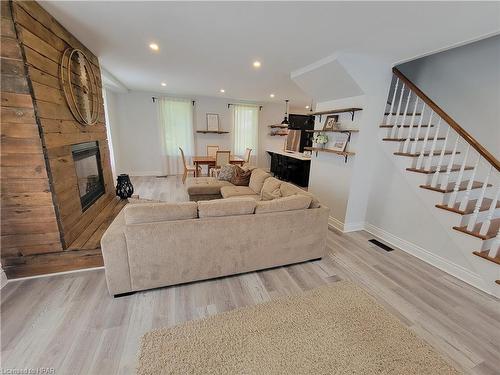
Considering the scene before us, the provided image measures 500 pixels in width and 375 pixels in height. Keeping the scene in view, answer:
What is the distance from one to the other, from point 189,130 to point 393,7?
232 inches

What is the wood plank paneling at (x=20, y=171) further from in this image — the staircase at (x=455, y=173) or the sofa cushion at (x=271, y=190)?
the staircase at (x=455, y=173)

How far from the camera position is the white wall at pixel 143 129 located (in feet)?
19.9

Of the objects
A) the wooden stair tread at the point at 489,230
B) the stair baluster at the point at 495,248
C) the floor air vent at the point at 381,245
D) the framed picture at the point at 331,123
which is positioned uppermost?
the framed picture at the point at 331,123

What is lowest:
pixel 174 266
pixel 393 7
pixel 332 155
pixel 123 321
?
pixel 123 321

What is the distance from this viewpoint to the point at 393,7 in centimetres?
166

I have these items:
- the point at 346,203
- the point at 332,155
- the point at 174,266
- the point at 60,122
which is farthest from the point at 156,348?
the point at 332,155

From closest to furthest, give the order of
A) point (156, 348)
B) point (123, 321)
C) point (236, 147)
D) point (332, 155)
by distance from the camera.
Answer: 1. point (156, 348)
2. point (123, 321)
3. point (332, 155)
4. point (236, 147)

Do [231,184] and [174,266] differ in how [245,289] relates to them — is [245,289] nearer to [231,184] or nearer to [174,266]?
[174,266]

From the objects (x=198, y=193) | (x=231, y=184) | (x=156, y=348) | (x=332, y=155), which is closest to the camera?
(x=156, y=348)

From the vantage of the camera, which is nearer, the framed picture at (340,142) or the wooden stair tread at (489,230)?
the wooden stair tread at (489,230)

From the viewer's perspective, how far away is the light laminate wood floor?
1411mm

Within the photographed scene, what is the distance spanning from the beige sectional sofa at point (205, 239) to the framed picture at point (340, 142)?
130 cm

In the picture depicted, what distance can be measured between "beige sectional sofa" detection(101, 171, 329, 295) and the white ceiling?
5.48ft

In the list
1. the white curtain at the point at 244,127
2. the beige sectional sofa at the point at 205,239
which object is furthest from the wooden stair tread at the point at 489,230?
the white curtain at the point at 244,127
